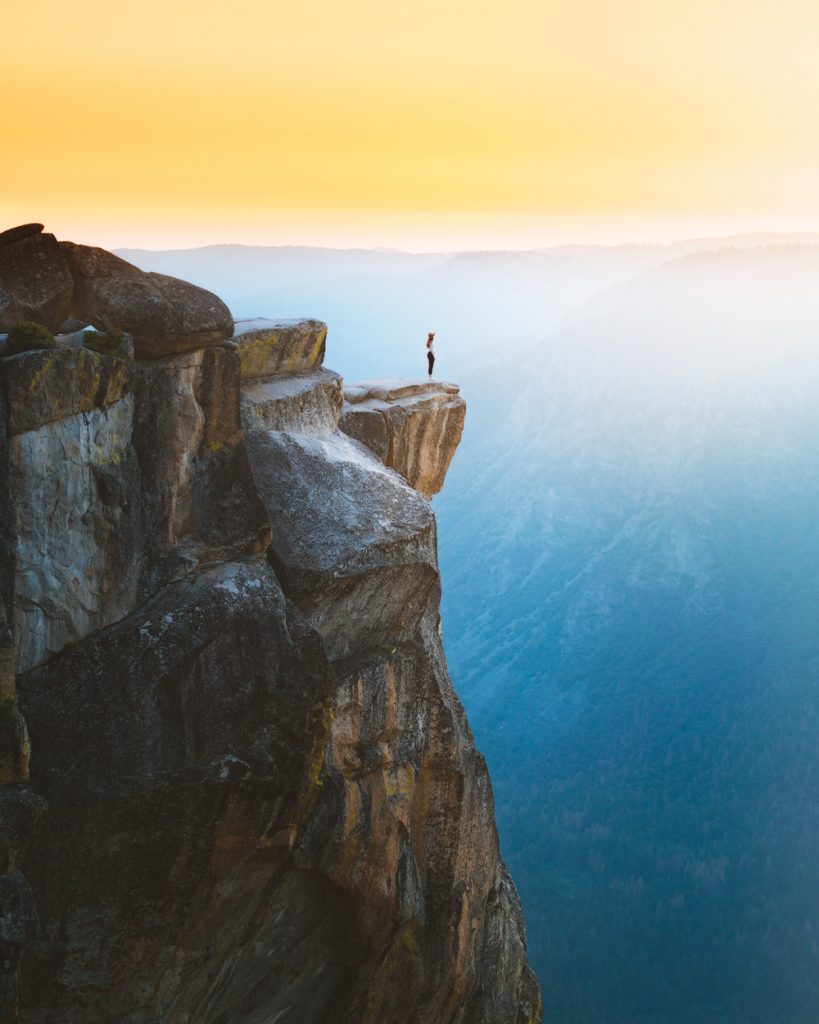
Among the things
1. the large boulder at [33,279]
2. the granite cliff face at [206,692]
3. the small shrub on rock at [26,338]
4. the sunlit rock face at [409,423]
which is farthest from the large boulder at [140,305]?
the sunlit rock face at [409,423]

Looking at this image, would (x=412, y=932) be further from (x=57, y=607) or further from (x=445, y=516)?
(x=445, y=516)

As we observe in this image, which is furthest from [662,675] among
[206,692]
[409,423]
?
[206,692]

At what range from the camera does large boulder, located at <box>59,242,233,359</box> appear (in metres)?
21.5

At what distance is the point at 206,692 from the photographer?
20.1 m

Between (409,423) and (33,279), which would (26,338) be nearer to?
(33,279)

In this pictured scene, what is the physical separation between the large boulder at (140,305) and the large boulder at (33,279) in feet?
1.22

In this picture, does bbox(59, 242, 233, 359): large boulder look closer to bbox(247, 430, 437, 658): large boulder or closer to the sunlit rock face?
bbox(247, 430, 437, 658): large boulder

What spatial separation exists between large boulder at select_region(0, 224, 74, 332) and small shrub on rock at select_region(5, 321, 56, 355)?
0.94 metres

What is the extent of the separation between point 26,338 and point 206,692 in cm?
804

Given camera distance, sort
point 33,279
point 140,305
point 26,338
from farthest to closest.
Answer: point 140,305, point 33,279, point 26,338

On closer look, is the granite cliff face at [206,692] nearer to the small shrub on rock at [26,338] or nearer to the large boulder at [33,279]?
the large boulder at [33,279]

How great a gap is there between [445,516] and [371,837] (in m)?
160

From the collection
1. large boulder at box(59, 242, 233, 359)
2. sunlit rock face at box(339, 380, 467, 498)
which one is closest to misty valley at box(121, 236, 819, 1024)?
sunlit rock face at box(339, 380, 467, 498)

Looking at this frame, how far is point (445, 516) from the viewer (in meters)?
184
